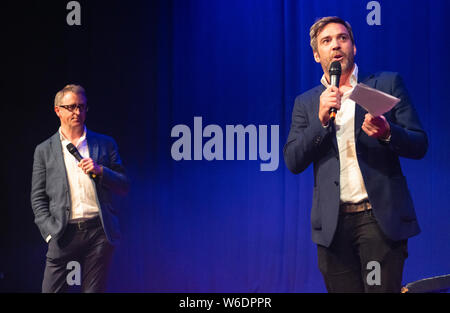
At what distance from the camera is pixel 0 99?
4.01m

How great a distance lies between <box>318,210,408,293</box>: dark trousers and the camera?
181 cm

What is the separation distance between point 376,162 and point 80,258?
1749 mm

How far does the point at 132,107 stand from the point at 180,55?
592 mm

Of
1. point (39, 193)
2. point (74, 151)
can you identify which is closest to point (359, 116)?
point (74, 151)

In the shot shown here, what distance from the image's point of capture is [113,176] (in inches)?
110

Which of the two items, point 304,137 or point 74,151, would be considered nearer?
point 304,137

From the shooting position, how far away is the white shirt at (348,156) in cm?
190

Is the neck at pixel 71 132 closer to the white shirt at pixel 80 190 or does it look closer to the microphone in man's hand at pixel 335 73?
the white shirt at pixel 80 190

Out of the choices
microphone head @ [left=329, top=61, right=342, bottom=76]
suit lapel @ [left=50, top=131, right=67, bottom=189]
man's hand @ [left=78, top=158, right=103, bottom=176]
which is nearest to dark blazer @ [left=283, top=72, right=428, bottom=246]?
microphone head @ [left=329, top=61, right=342, bottom=76]

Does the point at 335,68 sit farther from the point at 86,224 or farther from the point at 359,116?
the point at 86,224

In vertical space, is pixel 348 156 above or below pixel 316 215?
above

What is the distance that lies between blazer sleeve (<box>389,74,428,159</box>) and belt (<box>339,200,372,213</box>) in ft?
0.75

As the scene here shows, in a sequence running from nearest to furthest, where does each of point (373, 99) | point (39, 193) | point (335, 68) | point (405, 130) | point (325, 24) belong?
point (373, 99)
point (405, 130)
point (335, 68)
point (325, 24)
point (39, 193)
